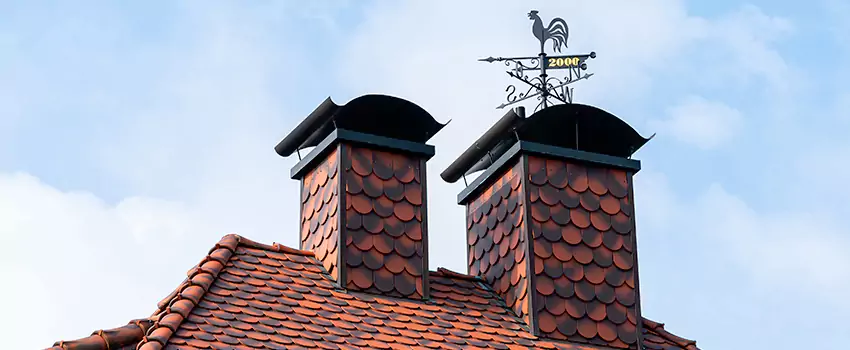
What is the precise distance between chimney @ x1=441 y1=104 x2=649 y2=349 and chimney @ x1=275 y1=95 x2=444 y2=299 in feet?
2.52

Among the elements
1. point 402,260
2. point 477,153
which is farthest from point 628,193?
point 402,260

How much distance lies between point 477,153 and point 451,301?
5.73 ft

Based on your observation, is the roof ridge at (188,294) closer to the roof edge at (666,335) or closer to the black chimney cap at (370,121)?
the black chimney cap at (370,121)

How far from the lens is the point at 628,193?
44.0 feet

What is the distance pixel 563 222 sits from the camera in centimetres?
1299

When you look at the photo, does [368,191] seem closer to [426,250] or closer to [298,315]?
[426,250]

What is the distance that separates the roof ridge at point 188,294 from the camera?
1033 centimetres

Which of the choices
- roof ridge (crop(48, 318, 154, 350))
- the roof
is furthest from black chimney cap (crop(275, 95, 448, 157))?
roof ridge (crop(48, 318, 154, 350))

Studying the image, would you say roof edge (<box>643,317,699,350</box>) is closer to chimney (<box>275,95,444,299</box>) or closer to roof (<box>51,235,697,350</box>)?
roof (<box>51,235,697,350</box>)

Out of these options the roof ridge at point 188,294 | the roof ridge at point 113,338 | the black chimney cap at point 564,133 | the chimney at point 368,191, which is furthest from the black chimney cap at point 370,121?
the roof ridge at point 113,338

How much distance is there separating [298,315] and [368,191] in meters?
1.65

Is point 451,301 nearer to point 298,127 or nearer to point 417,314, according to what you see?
point 417,314

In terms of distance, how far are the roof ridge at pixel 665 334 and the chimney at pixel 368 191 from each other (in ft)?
6.64

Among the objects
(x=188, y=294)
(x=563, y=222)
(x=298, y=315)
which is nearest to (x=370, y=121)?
(x=563, y=222)
